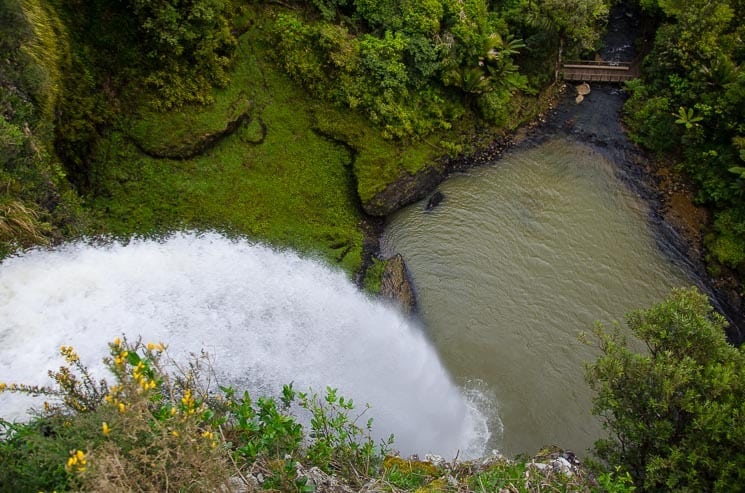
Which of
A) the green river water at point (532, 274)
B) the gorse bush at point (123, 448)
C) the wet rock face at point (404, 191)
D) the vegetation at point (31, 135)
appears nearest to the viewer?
the gorse bush at point (123, 448)

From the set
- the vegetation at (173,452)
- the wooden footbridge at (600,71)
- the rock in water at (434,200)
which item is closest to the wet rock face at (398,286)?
the rock in water at (434,200)

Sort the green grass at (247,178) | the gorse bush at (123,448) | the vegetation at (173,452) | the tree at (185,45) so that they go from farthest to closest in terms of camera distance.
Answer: the green grass at (247,178)
the tree at (185,45)
the vegetation at (173,452)
the gorse bush at (123,448)

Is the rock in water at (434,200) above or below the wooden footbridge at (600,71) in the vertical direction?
below

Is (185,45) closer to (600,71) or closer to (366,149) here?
(366,149)

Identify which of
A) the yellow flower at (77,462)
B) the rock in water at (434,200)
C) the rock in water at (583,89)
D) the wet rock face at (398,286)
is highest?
the rock in water at (583,89)

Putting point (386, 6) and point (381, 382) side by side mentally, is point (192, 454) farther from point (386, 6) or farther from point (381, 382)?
point (386, 6)

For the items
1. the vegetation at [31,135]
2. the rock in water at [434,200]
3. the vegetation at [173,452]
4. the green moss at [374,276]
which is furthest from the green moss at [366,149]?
the vegetation at [173,452]

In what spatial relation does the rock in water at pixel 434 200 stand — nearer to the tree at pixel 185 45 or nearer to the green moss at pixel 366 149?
the green moss at pixel 366 149

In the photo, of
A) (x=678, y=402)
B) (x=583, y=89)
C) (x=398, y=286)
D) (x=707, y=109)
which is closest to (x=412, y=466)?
(x=678, y=402)

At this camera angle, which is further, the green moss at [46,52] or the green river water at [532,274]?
the green river water at [532,274]
